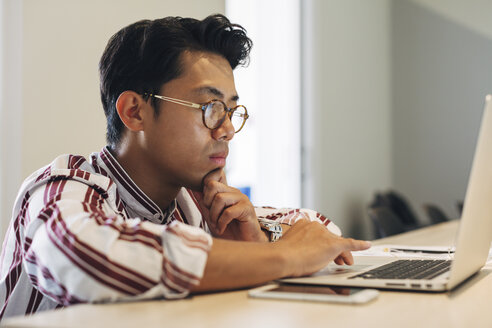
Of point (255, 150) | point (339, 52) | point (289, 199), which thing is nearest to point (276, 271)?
point (255, 150)

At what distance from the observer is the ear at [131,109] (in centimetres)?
154

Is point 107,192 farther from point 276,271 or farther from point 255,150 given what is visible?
point 255,150

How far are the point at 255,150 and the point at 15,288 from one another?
3.13 m

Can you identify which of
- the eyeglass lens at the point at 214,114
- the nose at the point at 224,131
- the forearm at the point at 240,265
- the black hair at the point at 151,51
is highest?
the black hair at the point at 151,51

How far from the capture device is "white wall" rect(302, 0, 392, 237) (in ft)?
16.1

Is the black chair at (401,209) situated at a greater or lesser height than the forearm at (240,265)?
lesser

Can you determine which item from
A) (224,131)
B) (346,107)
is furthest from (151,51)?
(346,107)

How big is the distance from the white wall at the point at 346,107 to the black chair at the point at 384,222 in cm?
97

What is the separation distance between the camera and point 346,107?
559 cm

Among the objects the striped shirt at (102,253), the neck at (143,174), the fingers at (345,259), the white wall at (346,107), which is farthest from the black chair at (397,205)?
the striped shirt at (102,253)

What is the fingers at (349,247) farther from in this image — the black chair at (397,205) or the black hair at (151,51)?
the black chair at (397,205)

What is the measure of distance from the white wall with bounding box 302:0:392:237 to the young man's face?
3440 millimetres

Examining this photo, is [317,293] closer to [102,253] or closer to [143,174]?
[102,253]

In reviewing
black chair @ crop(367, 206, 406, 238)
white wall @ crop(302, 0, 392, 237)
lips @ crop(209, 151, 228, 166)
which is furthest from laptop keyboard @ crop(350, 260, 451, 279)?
white wall @ crop(302, 0, 392, 237)
